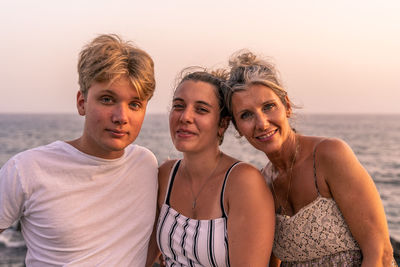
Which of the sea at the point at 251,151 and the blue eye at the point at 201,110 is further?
the sea at the point at 251,151

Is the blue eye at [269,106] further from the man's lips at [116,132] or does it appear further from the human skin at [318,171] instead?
the man's lips at [116,132]

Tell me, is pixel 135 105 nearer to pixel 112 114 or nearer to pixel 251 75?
pixel 112 114

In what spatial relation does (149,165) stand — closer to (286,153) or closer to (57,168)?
(57,168)

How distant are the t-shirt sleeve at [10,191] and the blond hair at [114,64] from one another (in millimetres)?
867

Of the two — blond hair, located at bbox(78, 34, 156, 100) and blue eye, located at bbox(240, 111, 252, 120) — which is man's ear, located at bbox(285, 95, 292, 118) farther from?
blond hair, located at bbox(78, 34, 156, 100)

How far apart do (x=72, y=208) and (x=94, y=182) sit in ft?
0.89

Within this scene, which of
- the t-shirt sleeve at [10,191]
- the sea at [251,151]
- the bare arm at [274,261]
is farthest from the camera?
the sea at [251,151]

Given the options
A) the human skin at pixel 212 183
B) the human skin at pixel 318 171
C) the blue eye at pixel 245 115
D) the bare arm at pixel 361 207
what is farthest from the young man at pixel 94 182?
the bare arm at pixel 361 207

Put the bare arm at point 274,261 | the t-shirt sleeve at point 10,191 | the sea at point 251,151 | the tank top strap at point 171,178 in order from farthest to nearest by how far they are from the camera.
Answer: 1. the sea at point 251,151
2. the bare arm at point 274,261
3. the tank top strap at point 171,178
4. the t-shirt sleeve at point 10,191

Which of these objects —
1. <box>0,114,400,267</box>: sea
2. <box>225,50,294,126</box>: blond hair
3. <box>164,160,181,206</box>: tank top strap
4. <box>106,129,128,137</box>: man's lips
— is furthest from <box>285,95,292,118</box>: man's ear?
<box>106,129,128,137</box>: man's lips

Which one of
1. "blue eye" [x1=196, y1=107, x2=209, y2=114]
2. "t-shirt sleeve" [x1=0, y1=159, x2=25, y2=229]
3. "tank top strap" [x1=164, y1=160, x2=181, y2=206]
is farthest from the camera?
"tank top strap" [x1=164, y1=160, x2=181, y2=206]

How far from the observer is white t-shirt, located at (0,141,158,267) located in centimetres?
297

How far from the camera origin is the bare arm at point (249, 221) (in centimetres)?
292

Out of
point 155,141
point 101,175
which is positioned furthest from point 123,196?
point 155,141
